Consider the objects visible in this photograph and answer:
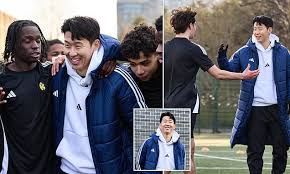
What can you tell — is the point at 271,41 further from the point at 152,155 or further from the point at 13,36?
the point at 13,36

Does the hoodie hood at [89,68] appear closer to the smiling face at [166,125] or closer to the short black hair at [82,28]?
the short black hair at [82,28]

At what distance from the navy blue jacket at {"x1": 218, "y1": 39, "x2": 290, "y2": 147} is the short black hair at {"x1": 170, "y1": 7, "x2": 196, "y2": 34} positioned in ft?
0.74

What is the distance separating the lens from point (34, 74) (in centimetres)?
263

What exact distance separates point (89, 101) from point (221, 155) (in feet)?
3.67

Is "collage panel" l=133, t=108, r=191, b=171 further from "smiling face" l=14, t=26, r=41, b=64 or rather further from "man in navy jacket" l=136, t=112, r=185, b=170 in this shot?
"smiling face" l=14, t=26, r=41, b=64

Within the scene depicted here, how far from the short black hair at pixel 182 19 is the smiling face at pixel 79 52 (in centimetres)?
57

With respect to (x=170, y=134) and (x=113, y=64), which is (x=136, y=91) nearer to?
(x=113, y=64)

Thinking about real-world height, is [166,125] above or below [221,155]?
above

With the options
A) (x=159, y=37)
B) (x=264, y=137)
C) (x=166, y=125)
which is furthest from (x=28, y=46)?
(x=264, y=137)

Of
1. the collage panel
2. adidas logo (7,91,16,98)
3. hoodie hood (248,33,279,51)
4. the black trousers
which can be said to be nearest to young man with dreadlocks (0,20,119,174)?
adidas logo (7,91,16,98)

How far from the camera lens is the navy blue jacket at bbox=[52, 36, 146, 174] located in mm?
2484

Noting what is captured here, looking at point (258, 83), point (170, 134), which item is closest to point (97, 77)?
point (170, 134)

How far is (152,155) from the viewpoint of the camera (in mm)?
2746

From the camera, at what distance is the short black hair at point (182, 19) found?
290cm
